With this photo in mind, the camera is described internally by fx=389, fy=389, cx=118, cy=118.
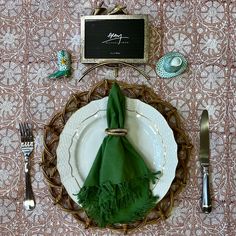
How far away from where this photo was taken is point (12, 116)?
1229 millimetres

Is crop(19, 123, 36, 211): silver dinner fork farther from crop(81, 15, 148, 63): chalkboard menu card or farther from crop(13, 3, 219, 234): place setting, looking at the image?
crop(81, 15, 148, 63): chalkboard menu card

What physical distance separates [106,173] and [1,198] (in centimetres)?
37

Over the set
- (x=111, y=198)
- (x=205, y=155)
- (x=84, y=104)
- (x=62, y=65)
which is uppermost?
(x=62, y=65)

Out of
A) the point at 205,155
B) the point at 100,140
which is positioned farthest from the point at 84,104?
the point at 205,155

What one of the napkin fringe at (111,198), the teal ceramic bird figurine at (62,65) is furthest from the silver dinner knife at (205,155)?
the teal ceramic bird figurine at (62,65)

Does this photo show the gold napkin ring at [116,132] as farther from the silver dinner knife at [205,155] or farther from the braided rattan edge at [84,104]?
the silver dinner knife at [205,155]

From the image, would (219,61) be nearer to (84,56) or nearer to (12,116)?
(84,56)

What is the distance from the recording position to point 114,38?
119 centimetres

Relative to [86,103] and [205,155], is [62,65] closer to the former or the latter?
[86,103]

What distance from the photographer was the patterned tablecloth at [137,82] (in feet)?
3.92

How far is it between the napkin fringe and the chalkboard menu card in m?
0.37

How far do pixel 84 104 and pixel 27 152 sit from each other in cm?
23

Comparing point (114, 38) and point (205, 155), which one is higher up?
point (114, 38)

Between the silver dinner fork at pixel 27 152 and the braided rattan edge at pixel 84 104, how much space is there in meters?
0.05
